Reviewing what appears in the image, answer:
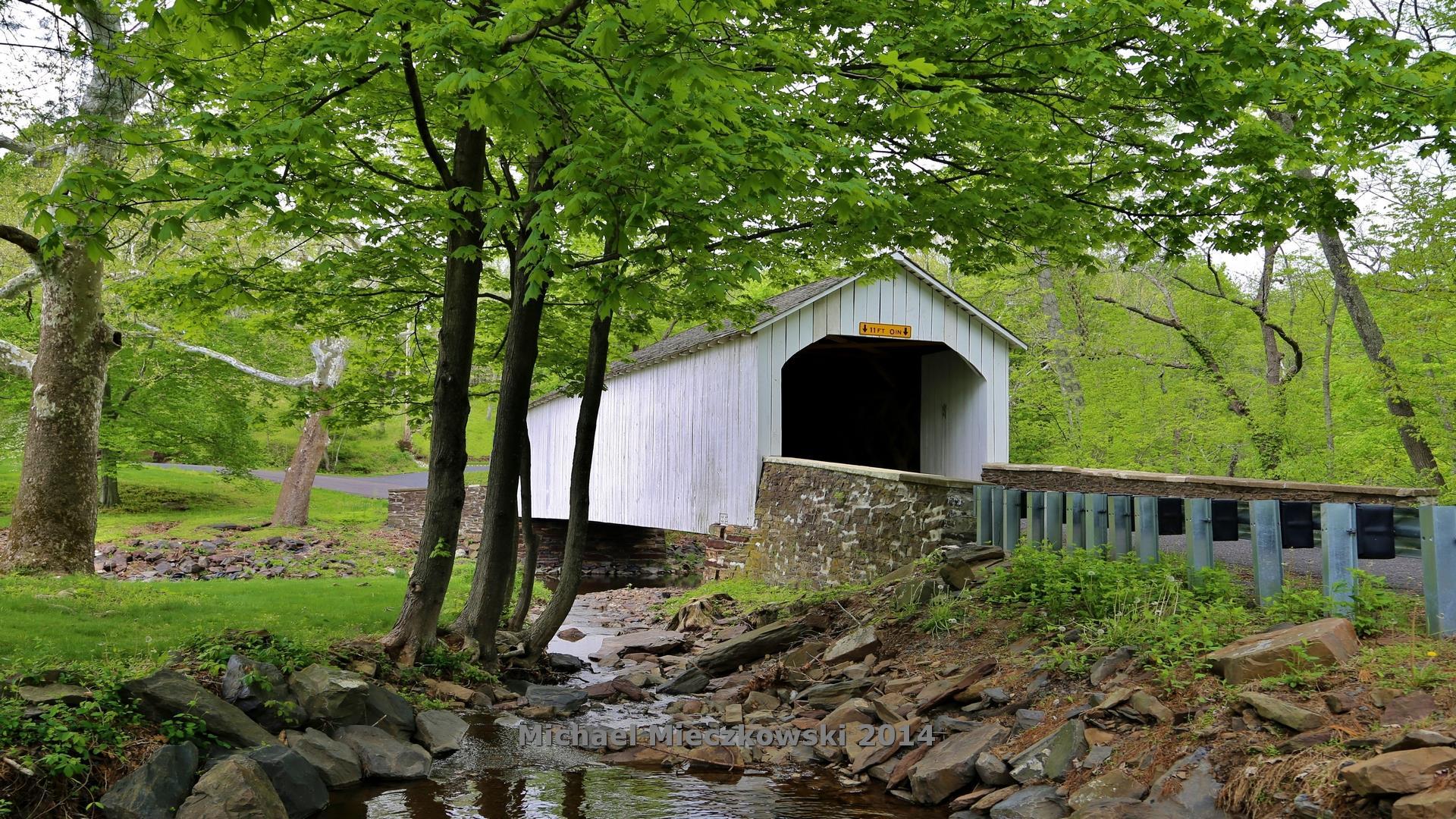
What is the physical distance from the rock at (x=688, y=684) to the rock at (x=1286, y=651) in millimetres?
4543

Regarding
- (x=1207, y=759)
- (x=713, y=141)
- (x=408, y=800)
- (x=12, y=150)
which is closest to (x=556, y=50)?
(x=713, y=141)

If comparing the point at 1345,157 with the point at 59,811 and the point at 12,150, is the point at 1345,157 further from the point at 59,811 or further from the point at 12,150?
the point at 12,150

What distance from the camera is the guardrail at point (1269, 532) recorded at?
17.3 ft

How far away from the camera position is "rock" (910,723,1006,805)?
5367 millimetres

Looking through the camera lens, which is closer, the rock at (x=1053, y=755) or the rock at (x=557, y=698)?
the rock at (x=1053, y=755)

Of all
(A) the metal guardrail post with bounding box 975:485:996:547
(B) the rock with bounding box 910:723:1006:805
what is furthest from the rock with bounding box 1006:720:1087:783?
(A) the metal guardrail post with bounding box 975:485:996:547

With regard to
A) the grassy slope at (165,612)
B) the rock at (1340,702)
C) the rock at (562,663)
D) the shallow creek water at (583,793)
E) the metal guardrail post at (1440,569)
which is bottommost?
the rock at (562,663)

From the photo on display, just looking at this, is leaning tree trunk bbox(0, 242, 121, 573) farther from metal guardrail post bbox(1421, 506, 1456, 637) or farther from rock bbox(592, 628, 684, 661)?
metal guardrail post bbox(1421, 506, 1456, 637)

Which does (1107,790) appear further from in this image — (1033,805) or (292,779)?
(292,779)

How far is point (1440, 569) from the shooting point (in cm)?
524

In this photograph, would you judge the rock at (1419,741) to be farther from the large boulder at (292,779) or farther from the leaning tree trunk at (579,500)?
the leaning tree trunk at (579,500)

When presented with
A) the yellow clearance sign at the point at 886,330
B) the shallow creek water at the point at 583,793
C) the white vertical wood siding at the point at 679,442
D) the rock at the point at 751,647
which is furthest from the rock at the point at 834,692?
the yellow clearance sign at the point at 886,330

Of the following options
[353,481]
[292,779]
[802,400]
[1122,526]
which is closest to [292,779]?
[292,779]

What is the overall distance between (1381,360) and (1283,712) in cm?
1091
